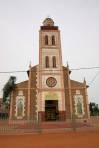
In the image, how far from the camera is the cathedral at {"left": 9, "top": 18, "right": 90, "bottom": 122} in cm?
2941

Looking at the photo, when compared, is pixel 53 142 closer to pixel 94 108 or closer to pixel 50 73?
pixel 50 73

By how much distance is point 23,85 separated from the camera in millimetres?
31219

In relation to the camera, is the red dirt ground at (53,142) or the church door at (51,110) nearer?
the red dirt ground at (53,142)

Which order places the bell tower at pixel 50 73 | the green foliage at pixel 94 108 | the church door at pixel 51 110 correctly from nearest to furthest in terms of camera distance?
the bell tower at pixel 50 73, the church door at pixel 51 110, the green foliage at pixel 94 108

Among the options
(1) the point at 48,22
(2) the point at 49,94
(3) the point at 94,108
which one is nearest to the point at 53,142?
→ (2) the point at 49,94

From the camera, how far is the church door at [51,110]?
3072 cm

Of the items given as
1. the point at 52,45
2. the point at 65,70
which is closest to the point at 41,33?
the point at 52,45

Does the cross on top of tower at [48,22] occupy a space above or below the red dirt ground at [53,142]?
above

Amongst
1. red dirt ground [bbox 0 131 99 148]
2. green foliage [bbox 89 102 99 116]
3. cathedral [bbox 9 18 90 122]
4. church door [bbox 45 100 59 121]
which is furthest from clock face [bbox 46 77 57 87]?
green foliage [bbox 89 102 99 116]

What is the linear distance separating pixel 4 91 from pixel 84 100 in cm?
1370

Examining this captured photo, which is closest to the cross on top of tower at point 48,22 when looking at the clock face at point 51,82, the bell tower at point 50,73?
the bell tower at point 50,73

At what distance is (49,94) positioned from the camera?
1209 inches

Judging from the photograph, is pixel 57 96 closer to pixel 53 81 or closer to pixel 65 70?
pixel 53 81

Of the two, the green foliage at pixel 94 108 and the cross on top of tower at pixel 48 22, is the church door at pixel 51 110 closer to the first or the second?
the cross on top of tower at pixel 48 22
